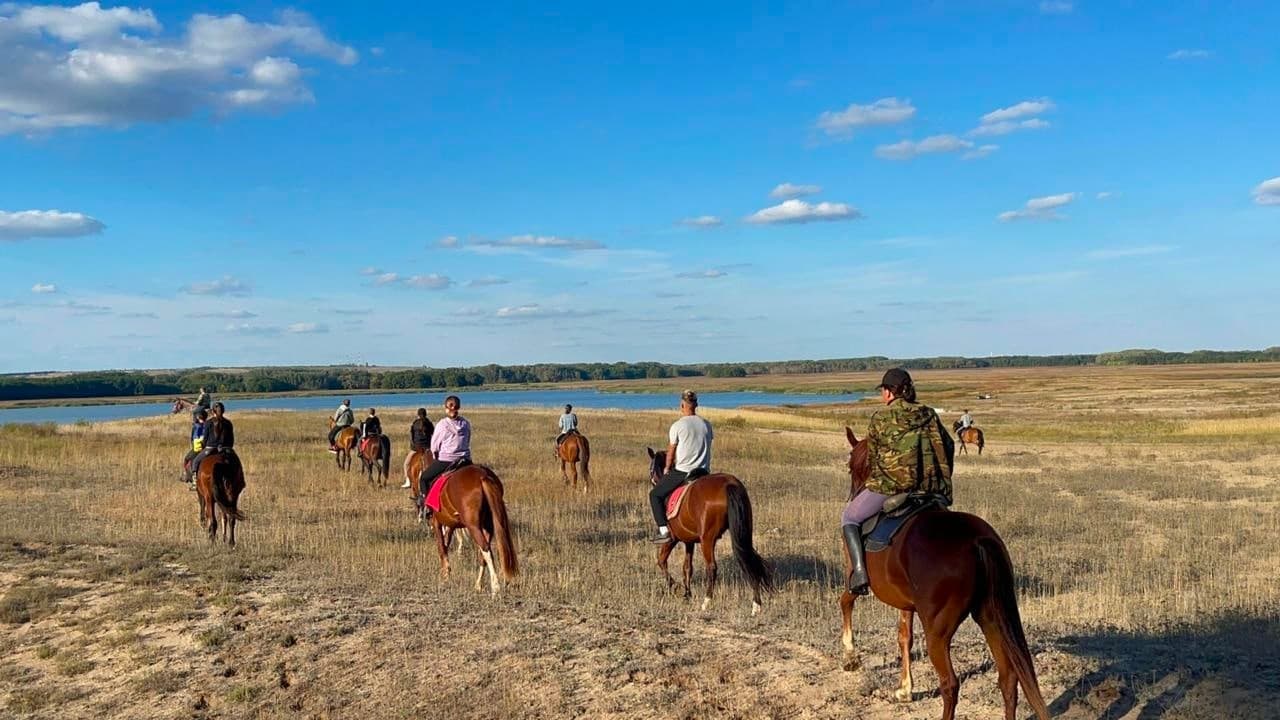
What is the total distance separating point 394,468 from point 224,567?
15980 millimetres

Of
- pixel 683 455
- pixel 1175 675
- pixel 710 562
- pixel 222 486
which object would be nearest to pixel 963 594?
pixel 1175 675

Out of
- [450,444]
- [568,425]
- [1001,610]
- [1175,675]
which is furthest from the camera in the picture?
[568,425]

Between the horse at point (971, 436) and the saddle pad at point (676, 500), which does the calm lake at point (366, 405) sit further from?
the saddle pad at point (676, 500)

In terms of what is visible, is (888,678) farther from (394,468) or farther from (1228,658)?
(394,468)

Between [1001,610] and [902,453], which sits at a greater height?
[902,453]

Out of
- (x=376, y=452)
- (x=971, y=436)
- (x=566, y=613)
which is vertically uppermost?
(x=376, y=452)

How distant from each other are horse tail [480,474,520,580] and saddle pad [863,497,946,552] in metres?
5.00

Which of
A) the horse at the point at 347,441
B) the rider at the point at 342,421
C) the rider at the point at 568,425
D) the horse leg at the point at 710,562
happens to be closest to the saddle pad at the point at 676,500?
the horse leg at the point at 710,562

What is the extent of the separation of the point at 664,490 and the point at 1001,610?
568cm

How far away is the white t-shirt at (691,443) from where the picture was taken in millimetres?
10602

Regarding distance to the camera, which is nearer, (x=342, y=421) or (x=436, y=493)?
(x=436, y=493)

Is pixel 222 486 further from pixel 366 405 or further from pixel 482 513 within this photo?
pixel 366 405

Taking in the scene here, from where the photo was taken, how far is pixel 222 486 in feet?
45.1

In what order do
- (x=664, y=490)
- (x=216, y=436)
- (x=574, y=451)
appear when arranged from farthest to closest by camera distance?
(x=574, y=451) < (x=216, y=436) < (x=664, y=490)
